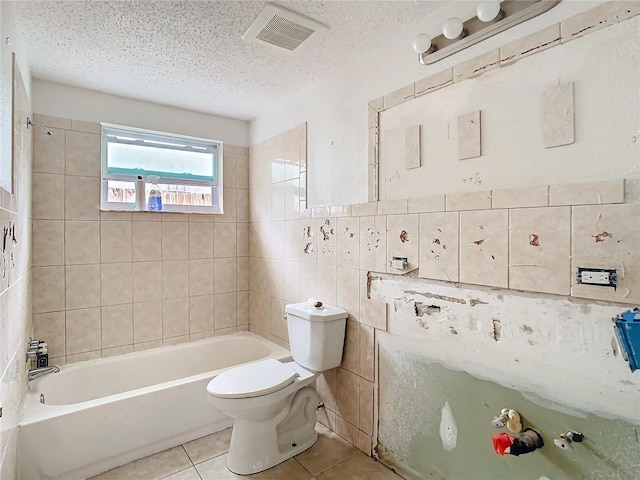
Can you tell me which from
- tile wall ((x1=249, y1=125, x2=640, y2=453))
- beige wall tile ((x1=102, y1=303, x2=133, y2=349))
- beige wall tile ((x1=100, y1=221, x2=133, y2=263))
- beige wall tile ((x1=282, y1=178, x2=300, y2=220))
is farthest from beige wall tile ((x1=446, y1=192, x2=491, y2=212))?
beige wall tile ((x1=102, y1=303, x2=133, y2=349))

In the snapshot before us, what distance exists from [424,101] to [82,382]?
271 centimetres

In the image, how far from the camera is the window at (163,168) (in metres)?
2.61

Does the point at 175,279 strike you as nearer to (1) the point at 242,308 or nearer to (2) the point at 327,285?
(1) the point at 242,308

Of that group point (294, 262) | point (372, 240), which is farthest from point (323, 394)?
point (372, 240)

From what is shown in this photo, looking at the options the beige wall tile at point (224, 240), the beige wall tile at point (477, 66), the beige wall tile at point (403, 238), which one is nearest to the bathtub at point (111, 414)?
the beige wall tile at point (224, 240)

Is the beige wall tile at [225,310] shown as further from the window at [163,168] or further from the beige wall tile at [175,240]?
the window at [163,168]

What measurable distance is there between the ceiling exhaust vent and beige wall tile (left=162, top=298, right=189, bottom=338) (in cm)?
198

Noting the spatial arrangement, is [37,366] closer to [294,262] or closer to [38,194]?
[38,194]

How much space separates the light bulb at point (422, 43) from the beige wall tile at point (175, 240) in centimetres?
211

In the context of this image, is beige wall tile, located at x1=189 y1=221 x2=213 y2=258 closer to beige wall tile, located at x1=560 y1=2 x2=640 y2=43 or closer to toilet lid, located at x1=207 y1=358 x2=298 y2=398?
toilet lid, located at x1=207 y1=358 x2=298 y2=398

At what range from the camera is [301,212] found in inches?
98.7

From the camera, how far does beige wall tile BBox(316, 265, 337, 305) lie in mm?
2209

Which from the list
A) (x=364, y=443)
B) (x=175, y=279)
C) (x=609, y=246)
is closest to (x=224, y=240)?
(x=175, y=279)

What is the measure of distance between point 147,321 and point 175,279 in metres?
0.37
